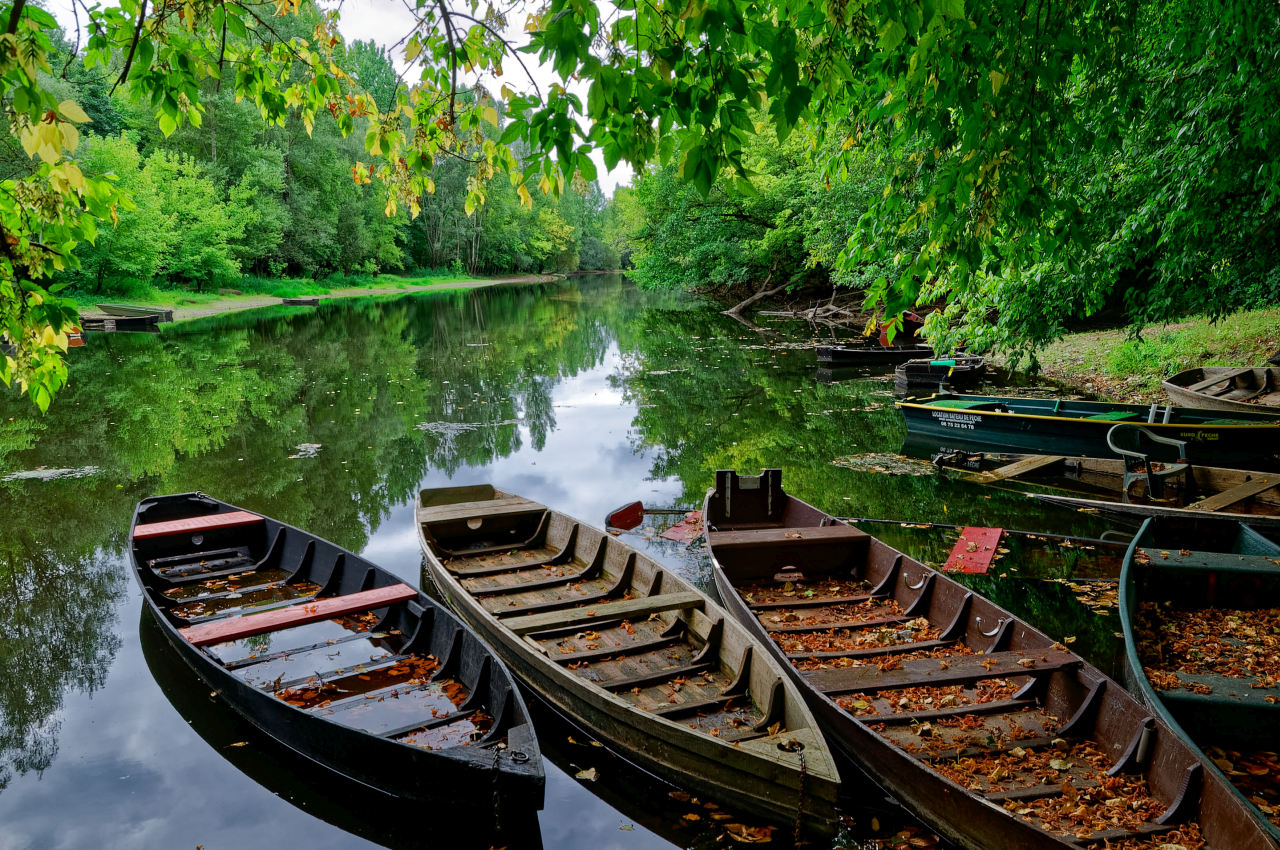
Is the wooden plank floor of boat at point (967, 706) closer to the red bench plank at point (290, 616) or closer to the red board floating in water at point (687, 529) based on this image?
the red board floating in water at point (687, 529)

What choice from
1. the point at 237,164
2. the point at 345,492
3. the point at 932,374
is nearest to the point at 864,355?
the point at 932,374

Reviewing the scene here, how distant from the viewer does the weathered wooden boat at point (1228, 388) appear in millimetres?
14734

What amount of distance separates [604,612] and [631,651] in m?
0.39

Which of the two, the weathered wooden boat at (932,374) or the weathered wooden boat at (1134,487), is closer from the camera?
the weathered wooden boat at (1134,487)

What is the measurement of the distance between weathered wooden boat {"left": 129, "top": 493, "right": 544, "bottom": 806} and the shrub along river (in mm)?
435

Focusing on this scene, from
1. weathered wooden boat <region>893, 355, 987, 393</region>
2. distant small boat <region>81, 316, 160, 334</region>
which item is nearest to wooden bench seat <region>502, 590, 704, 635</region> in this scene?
weathered wooden boat <region>893, 355, 987, 393</region>

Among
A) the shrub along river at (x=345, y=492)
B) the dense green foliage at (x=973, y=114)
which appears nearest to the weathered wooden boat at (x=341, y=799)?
the shrub along river at (x=345, y=492)

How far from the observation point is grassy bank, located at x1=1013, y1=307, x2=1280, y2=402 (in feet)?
63.0

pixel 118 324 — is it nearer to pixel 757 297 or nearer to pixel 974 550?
pixel 757 297

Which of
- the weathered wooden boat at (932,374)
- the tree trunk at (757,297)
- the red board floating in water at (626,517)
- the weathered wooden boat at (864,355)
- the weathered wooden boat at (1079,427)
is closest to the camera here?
the red board floating in water at (626,517)

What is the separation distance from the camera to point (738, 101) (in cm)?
327

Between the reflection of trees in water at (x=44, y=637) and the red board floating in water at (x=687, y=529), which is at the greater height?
the red board floating in water at (x=687, y=529)

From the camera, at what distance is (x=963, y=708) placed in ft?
17.9

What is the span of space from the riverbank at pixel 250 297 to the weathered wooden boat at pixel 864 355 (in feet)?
99.4
